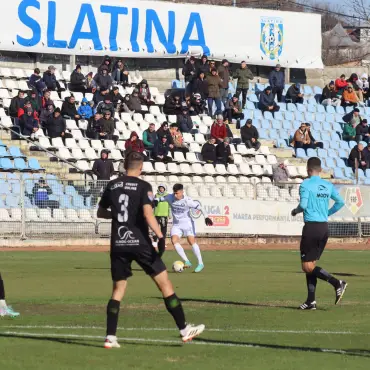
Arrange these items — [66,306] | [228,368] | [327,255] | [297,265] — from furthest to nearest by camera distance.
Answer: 1. [327,255]
2. [297,265]
3. [66,306]
4. [228,368]

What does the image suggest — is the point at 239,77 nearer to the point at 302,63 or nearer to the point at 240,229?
the point at 302,63

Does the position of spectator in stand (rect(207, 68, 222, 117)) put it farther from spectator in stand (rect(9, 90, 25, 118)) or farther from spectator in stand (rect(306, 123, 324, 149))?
spectator in stand (rect(9, 90, 25, 118))

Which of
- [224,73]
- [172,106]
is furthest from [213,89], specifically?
[172,106]

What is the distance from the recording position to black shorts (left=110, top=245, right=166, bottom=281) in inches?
412

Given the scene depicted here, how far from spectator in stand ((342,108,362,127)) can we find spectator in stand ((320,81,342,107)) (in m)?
1.45

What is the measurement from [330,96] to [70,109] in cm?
1366

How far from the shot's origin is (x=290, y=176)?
37.2 meters

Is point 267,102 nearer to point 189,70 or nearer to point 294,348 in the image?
point 189,70

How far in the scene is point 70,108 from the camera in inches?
1390

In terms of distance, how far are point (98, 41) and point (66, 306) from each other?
27.0m

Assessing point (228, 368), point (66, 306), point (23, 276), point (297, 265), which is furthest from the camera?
point (297, 265)

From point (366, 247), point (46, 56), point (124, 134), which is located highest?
point (46, 56)

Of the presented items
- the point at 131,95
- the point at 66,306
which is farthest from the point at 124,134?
the point at 66,306

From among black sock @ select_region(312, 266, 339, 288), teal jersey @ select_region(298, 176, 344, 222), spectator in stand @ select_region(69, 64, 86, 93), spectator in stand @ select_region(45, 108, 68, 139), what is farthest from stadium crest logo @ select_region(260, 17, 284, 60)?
black sock @ select_region(312, 266, 339, 288)
